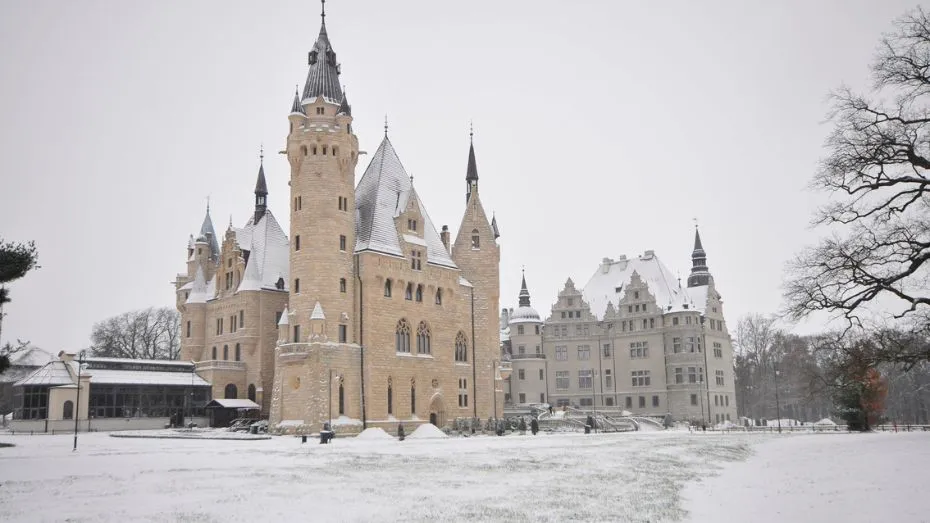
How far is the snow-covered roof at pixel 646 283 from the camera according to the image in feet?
268

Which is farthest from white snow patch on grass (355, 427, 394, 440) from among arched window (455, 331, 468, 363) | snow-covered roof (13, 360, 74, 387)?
snow-covered roof (13, 360, 74, 387)

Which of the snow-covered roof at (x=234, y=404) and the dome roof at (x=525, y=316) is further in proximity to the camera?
the dome roof at (x=525, y=316)

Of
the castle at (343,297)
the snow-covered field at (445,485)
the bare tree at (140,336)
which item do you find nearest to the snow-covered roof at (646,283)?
the castle at (343,297)

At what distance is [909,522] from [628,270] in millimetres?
69994

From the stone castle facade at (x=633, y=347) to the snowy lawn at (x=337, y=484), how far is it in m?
45.8

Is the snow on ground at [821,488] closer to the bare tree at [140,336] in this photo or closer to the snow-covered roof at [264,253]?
the snow-covered roof at [264,253]

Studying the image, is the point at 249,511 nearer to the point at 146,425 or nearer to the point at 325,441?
the point at 325,441

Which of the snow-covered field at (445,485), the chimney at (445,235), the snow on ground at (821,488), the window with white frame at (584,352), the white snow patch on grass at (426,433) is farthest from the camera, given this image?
the window with white frame at (584,352)

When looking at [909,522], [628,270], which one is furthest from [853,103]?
[628,270]

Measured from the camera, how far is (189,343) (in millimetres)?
66750

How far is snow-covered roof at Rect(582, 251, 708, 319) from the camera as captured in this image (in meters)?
81.8

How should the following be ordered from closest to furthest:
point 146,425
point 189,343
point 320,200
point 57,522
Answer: point 57,522
point 320,200
point 146,425
point 189,343

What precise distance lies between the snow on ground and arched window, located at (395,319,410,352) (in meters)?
27.0

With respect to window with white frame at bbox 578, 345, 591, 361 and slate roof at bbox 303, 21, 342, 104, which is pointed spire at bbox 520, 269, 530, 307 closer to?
window with white frame at bbox 578, 345, 591, 361
